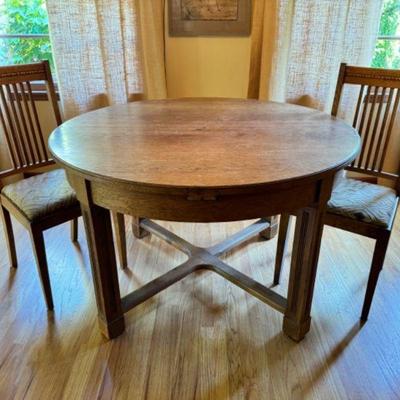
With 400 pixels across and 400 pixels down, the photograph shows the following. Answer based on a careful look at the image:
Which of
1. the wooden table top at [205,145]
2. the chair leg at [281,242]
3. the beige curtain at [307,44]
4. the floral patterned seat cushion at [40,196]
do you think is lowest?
the chair leg at [281,242]

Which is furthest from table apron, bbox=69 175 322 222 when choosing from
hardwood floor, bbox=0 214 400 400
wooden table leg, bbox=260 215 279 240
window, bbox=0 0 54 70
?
window, bbox=0 0 54 70

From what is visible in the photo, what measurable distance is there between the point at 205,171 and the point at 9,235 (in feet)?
4.11

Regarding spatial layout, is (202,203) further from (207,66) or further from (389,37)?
(389,37)

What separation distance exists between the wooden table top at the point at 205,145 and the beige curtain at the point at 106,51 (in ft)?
2.39

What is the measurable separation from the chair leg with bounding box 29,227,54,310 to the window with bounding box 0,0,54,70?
1.60 meters

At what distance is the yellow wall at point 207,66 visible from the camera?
94.5 inches

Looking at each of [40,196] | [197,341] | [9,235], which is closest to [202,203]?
[197,341]

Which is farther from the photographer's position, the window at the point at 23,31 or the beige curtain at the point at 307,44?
the window at the point at 23,31

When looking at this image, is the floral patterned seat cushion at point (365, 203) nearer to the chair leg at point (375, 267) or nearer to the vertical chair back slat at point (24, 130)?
the chair leg at point (375, 267)

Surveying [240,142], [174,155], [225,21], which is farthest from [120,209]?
[225,21]

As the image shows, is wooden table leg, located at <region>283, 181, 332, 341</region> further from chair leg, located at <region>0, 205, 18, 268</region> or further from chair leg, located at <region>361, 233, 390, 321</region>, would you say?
chair leg, located at <region>0, 205, 18, 268</region>

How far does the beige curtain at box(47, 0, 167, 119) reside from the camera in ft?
7.09

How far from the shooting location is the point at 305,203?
116 centimetres

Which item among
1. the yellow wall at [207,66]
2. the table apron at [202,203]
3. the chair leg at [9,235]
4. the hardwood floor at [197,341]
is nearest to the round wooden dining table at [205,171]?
the table apron at [202,203]
